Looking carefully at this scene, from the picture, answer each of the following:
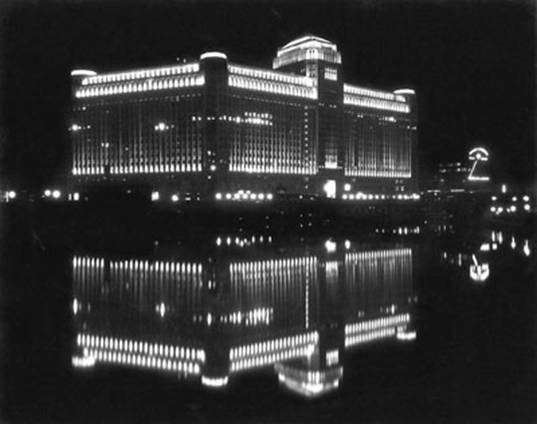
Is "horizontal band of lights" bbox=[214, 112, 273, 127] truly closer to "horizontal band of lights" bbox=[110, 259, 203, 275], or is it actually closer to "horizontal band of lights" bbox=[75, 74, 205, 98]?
"horizontal band of lights" bbox=[75, 74, 205, 98]

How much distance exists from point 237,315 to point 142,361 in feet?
13.2

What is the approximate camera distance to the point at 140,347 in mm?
12242

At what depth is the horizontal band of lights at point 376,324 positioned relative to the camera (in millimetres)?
13758

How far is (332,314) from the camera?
15227 mm

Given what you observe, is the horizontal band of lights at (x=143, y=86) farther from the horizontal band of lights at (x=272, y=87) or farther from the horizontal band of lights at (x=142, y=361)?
the horizontal band of lights at (x=142, y=361)

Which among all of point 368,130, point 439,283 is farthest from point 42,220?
point 368,130

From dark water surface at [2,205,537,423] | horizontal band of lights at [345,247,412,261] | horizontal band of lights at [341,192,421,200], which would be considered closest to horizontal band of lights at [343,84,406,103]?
horizontal band of lights at [341,192,421,200]

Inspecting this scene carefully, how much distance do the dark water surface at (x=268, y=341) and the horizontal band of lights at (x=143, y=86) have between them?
2211 inches

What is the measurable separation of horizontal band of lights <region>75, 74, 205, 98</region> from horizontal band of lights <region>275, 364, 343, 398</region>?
70.1 m

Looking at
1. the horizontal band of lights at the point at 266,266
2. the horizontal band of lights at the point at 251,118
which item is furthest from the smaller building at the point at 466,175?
the horizontal band of lights at the point at 266,266

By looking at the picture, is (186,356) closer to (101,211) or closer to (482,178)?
(101,211)

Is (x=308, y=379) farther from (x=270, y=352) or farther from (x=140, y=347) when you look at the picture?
(x=140, y=347)

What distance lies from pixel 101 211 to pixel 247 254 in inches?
707

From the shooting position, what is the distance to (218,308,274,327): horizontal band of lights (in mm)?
14367
